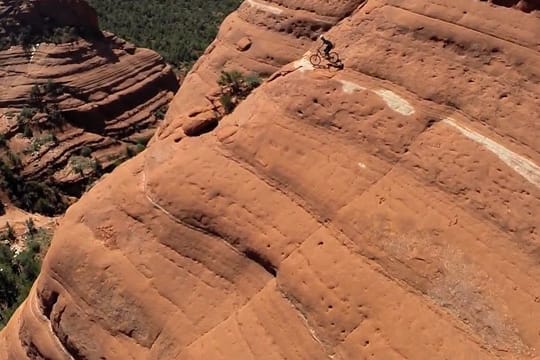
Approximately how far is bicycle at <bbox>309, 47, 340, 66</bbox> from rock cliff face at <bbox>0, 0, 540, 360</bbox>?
287 millimetres

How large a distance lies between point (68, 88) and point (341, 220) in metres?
43.0

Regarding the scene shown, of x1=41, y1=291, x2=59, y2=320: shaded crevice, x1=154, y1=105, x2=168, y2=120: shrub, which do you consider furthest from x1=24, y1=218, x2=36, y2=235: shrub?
x1=41, y1=291, x2=59, y2=320: shaded crevice

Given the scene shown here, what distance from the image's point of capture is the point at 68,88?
2082 inches

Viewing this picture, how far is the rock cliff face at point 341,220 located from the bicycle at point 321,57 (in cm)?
29

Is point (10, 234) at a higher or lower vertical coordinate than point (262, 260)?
lower

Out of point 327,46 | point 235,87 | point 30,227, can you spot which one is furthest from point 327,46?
point 30,227

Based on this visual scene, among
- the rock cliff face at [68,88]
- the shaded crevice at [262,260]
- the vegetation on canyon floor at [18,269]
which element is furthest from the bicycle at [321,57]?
the rock cliff face at [68,88]

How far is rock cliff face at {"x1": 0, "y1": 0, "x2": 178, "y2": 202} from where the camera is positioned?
48.8m

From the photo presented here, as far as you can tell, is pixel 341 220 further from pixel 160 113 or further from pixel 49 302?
pixel 160 113

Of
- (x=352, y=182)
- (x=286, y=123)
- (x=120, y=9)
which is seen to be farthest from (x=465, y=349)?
(x=120, y=9)

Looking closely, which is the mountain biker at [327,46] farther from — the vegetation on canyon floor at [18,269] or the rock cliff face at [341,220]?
the vegetation on canyon floor at [18,269]

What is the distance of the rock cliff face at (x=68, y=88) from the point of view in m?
48.8

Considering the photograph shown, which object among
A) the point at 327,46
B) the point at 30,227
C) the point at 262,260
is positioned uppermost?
the point at 327,46

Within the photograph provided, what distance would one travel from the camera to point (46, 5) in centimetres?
5897
